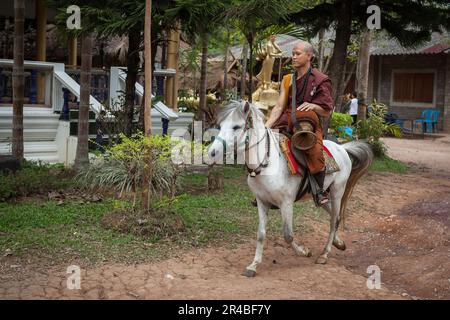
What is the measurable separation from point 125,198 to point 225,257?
1926 millimetres

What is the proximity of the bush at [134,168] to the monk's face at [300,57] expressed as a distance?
6.30ft

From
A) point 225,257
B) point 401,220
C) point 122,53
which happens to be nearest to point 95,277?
point 225,257

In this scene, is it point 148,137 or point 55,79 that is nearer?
point 148,137

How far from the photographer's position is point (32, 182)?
826cm

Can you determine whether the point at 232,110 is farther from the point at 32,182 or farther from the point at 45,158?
the point at 45,158

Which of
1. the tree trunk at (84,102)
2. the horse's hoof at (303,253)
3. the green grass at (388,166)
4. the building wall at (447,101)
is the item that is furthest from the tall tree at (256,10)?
the building wall at (447,101)

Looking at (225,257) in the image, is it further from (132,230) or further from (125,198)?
(125,198)

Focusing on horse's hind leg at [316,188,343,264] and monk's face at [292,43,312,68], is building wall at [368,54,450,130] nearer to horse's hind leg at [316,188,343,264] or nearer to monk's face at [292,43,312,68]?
horse's hind leg at [316,188,343,264]

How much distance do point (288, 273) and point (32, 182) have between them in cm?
421

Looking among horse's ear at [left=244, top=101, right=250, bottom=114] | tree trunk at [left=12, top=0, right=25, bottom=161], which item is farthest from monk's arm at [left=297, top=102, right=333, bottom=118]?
tree trunk at [left=12, top=0, right=25, bottom=161]

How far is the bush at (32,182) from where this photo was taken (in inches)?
312

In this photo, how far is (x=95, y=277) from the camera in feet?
Answer: 17.6

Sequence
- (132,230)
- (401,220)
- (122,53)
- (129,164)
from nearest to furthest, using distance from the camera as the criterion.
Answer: (132,230) < (129,164) < (401,220) < (122,53)

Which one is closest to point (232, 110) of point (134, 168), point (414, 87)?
point (134, 168)
